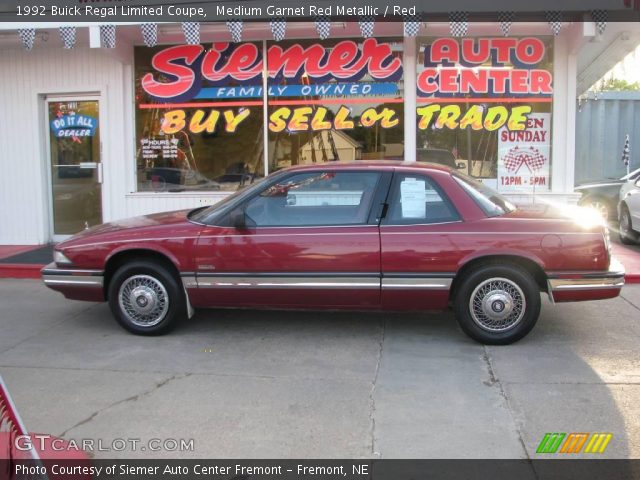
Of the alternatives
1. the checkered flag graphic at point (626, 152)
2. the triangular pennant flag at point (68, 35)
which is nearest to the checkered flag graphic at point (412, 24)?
the triangular pennant flag at point (68, 35)

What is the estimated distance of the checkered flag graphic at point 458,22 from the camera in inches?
322

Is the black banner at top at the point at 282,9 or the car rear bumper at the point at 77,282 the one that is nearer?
the car rear bumper at the point at 77,282

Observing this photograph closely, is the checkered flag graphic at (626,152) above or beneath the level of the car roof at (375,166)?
above

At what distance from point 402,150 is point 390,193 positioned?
3918mm

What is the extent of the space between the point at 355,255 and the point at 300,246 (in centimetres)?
48

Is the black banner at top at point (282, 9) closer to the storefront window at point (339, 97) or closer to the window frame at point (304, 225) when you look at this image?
the storefront window at point (339, 97)

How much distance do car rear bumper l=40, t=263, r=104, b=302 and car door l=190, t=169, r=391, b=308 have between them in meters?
0.98

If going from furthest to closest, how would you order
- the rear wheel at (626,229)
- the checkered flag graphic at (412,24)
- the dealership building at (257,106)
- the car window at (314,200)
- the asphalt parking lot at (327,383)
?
the rear wheel at (626,229) → the dealership building at (257,106) → the checkered flag graphic at (412,24) → the car window at (314,200) → the asphalt parking lot at (327,383)

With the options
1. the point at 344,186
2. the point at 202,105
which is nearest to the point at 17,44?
the point at 202,105

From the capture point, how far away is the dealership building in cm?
898

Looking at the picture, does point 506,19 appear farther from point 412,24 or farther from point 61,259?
point 61,259

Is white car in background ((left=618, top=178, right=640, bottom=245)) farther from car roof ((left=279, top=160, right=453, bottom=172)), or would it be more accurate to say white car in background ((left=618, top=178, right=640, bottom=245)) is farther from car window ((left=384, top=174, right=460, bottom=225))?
car window ((left=384, top=174, right=460, bottom=225))

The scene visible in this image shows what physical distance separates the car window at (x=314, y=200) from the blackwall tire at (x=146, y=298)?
38.3 inches

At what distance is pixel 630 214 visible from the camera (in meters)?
10.5
